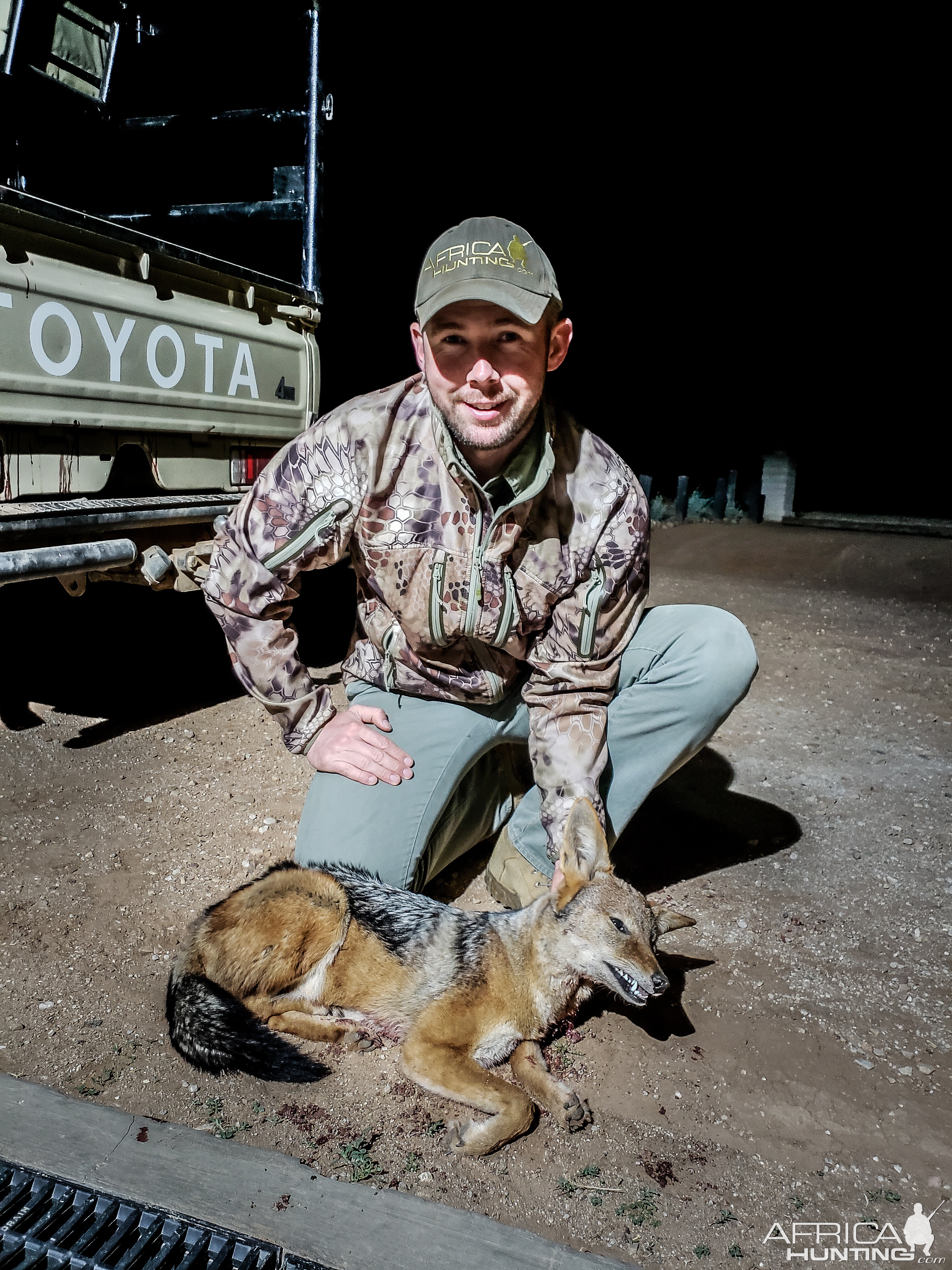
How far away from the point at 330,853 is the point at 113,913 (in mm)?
862

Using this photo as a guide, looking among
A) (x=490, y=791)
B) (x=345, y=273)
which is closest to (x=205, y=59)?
(x=345, y=273)

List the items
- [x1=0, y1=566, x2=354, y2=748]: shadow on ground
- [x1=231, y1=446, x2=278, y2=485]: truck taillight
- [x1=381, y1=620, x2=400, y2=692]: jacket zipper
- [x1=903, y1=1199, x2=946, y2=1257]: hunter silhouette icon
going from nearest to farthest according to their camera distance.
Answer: [x1=903, y1=1199, x2=946, y2=1257]: hunter silhouette icon → [x1=381, y1=620, x2=400, y2=692]: jacket zipper → [x1=231, y1=446, x2=278, y2=485]: truck taillight → [x1=0, y1=566, x2=354, y2=748]: shadow on ground

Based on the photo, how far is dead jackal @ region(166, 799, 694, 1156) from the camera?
2461 millimetres

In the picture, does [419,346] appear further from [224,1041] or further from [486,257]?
[224,1041]

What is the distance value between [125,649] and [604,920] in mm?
4844

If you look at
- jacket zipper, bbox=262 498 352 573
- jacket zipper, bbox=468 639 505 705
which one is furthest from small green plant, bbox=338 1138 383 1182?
jacket zipper, bbox=262 498 352 573

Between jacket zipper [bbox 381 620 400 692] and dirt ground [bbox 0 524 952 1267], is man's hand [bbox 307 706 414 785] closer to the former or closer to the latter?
jacket zipper [bbox 381 620 400 692]

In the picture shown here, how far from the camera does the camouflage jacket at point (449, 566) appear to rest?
121 inches

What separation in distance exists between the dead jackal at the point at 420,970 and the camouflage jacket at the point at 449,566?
15.2 inches

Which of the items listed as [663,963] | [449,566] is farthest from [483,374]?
[663,963]

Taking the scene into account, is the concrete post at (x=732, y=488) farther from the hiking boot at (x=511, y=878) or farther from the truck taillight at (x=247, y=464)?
the hiking boot at (x=511, y=878)

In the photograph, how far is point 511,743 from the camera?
11.6 ft

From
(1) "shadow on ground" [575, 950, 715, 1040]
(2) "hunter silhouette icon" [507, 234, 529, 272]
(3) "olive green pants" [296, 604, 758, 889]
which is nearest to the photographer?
(1) "shadow on ground" [575, 950, 715, 1040]

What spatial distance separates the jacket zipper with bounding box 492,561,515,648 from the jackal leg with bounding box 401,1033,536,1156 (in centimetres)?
132
